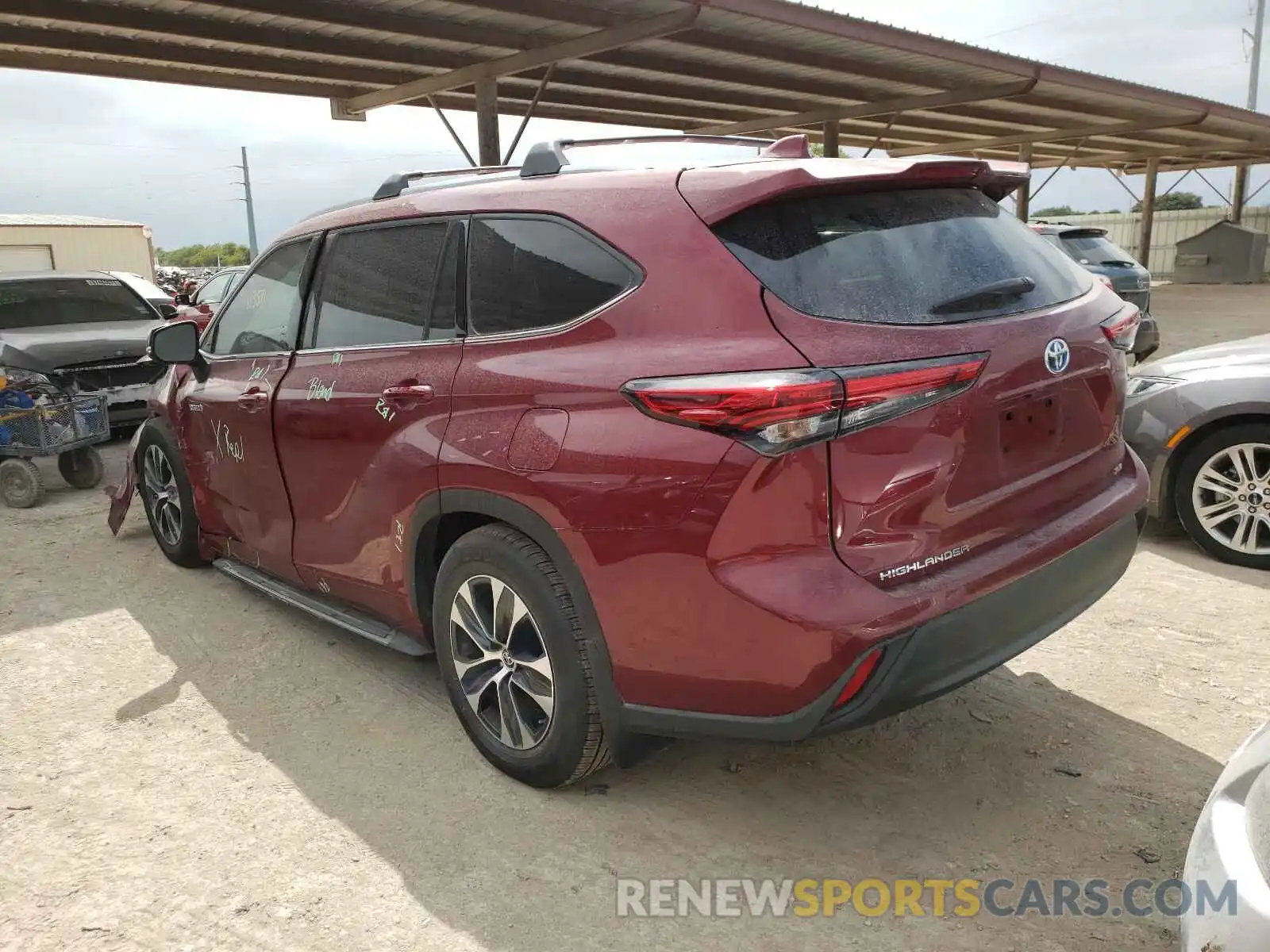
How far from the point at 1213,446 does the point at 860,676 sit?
3439 millimetres

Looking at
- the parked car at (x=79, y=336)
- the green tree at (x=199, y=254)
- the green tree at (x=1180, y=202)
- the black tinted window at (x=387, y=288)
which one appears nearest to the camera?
the black tinted window at (x=387, y=288)

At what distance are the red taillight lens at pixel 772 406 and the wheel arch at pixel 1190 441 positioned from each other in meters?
3.40

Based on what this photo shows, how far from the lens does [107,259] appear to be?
35781 millimetres

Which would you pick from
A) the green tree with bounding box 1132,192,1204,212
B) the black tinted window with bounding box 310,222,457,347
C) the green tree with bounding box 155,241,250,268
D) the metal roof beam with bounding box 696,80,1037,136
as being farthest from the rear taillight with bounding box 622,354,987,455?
the green tree with bounding box 155,241,250,268

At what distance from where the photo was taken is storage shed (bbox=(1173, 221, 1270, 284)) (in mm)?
27984

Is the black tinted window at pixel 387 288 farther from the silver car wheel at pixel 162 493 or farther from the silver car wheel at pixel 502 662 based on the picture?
the silver car wheel at pixel 162 493

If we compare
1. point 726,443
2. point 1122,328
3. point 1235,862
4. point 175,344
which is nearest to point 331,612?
point 175,344

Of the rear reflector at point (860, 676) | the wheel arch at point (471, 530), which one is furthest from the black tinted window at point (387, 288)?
the rear reflector at point (860, 676)

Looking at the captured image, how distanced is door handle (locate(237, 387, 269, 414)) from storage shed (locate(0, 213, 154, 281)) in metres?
35.3

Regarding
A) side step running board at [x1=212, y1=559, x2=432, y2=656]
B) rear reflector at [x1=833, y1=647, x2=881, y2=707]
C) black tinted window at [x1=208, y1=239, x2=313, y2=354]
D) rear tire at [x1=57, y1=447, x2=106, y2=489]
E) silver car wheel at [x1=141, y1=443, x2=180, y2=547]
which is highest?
black tinted window at [x1=208, y1=239, x2=313, y2=354]

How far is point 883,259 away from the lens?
245 cm

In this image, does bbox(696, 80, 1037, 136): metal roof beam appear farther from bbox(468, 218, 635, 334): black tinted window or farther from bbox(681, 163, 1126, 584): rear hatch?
bbox(681, 163, 1126, 584): rear hatch

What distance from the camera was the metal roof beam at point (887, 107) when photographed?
1397 centimetres

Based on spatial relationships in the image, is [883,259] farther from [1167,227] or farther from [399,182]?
[1167,227]
